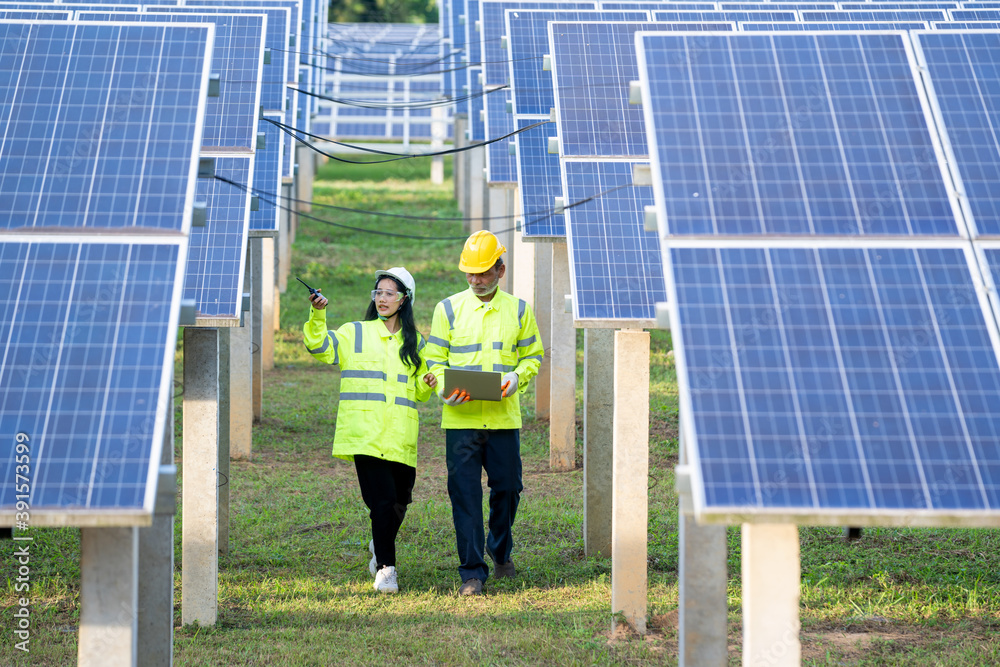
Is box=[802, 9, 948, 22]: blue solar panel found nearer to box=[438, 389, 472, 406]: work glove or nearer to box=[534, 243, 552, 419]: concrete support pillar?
box=[534, 243, 552, 419]: concrete support pillar

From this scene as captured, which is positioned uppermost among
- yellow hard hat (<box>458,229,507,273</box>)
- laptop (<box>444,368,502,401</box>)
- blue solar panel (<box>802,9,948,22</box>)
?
blue solar panel (<box>802,9,948,22</box>)

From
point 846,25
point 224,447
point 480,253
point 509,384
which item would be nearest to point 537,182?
point 846,25

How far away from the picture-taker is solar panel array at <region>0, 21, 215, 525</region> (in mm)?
3539

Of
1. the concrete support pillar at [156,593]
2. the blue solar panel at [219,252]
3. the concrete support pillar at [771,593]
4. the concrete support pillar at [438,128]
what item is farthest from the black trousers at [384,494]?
the concrete support pillar at [438,128]

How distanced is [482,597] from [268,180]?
514 centimetres

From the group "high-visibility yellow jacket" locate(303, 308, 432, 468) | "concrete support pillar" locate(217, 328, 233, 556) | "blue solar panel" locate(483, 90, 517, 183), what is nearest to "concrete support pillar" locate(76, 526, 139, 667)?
"high-visibility yellow jacket" locate(303, 308, 432, 468)

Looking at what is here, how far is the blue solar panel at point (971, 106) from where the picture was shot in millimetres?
4359

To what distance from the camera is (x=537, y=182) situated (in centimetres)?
1107

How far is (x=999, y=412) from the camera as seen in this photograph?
3736 mm

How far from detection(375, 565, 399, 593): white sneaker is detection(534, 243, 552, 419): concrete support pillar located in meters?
5.74

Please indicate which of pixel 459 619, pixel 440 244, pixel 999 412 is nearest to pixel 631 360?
pixel 459 619

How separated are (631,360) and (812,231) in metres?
2.61

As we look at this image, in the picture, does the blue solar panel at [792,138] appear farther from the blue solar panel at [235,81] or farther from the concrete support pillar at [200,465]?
the blue solar panel at [235,81]

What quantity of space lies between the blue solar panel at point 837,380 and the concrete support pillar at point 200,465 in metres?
3.39
